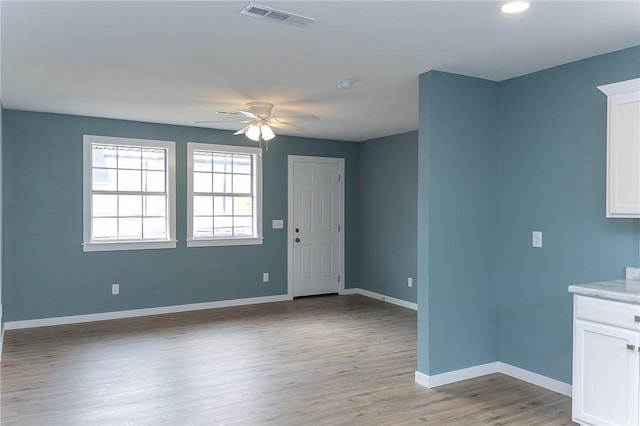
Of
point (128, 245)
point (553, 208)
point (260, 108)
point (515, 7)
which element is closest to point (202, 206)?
point (128, 245)

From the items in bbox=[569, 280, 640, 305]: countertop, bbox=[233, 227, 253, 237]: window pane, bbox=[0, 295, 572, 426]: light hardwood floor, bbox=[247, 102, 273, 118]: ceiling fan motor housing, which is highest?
bbox=[247, 102, 273, 118]: ceiling fan motor housing

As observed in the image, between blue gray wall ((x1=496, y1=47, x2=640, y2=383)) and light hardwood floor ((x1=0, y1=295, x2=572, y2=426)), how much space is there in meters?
0.49

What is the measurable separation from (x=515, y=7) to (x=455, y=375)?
273 centimetres

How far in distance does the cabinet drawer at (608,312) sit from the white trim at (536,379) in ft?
3.17

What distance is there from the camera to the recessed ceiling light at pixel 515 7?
8.11ft

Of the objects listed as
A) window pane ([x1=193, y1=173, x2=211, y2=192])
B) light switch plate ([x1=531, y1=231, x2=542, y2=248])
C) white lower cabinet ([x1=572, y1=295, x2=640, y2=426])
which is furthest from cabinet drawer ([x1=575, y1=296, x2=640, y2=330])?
window pane ([x1=193, y1=173, x2=211, y2=192])

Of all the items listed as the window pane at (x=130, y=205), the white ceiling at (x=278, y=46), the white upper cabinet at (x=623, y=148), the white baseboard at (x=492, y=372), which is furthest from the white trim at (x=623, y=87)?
the window pane at (x=130, y=205)

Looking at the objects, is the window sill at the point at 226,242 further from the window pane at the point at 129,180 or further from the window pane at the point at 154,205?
the window pane at the point at 129,180

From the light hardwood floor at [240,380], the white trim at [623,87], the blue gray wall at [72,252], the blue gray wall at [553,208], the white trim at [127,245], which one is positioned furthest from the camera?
the white trim at [127,245]

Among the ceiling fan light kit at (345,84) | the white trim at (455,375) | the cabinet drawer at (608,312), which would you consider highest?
the ceiling fan light kit at (345,84)

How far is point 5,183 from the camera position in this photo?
5.34m

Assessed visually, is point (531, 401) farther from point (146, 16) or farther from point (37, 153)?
point (37, 153)

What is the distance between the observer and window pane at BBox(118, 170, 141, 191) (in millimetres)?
6027

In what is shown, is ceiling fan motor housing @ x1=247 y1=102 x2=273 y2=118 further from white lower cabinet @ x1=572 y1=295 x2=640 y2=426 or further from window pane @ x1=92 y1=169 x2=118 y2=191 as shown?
white lower cabinet @ x1=572 y1=295 x2=640 y2=426
